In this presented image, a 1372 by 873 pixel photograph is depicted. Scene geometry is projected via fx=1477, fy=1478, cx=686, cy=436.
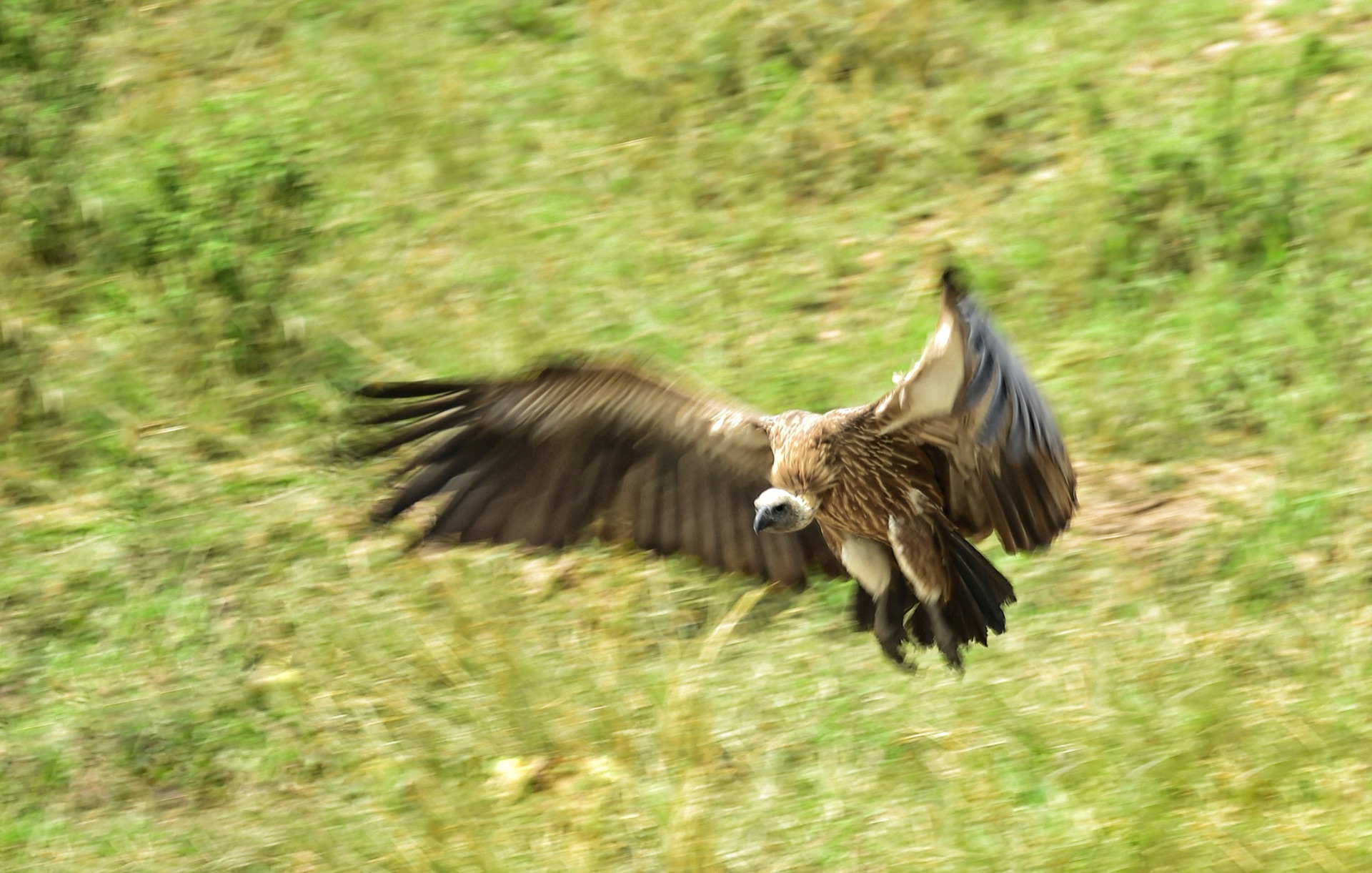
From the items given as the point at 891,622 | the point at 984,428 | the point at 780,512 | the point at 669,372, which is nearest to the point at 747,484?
the point at 780,512

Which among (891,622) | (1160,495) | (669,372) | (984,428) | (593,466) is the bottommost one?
(1160,495)

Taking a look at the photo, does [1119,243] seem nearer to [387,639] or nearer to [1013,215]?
[1013,215]

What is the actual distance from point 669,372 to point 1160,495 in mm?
1985

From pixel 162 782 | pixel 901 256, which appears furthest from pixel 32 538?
pixel 901 256

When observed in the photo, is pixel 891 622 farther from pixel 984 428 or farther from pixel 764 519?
pixel 984 428

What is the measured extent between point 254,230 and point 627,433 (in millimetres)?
3138

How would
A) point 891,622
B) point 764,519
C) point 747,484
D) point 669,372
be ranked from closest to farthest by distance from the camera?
point 764,519, point 891,622, point 747,484, point 669,372

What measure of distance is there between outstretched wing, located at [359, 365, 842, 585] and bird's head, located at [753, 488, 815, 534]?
32 cm

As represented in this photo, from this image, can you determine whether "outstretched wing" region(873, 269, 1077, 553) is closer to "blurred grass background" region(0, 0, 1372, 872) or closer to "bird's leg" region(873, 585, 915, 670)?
"bird's leg" region(873, 585, 915, 670)

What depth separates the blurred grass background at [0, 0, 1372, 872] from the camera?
403cm

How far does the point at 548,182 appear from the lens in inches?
292

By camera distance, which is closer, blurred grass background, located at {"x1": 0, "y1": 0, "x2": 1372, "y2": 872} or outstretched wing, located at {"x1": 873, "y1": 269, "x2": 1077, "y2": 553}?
outstretched wing, located at {"x1": 873, "y1": 269, "x2": 1077, "y2": 553}

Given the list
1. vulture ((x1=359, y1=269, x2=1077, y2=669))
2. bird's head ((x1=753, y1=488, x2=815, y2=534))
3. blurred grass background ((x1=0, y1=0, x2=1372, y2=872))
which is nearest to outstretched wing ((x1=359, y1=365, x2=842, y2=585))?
vulture ((x1=359, y1=269, x2=1077, y2=669))

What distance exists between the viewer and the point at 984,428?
3.52m
